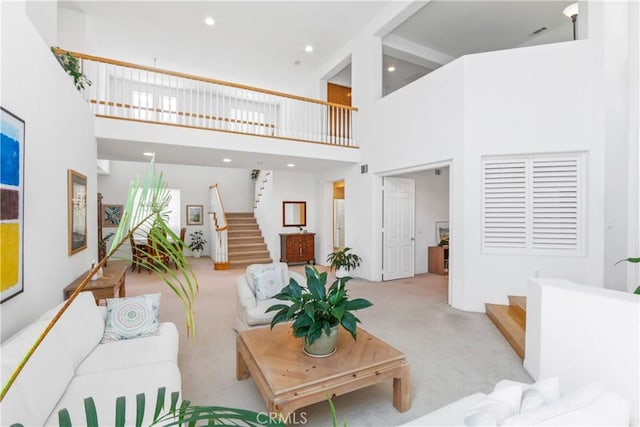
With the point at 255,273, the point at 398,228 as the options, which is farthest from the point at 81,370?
the point at 398,228

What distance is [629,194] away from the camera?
3.78 metres

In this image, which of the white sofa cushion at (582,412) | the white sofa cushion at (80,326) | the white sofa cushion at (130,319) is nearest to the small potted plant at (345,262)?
the white sofa cushion at (130,319)

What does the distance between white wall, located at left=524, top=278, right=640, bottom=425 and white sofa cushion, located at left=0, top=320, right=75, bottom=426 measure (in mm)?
2788

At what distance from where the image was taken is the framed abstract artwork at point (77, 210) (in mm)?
3186

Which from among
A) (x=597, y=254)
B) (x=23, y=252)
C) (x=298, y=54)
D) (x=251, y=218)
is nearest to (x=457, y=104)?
(x=597, y=254)

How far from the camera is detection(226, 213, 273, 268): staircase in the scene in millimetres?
8305

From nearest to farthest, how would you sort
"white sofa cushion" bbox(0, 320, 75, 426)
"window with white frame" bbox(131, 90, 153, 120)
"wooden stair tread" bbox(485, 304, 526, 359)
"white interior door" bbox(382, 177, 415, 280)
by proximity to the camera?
"white sofa cushion" bbox(0, 320, 75, 426)
"wooden stair tread" bbox(485, 304, 526, 359)
"window with white frame" bbox(131, 90, 153, 120)
"white interior door" bbox(382, 177, 415, 280)

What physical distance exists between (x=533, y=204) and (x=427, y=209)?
2885 mm

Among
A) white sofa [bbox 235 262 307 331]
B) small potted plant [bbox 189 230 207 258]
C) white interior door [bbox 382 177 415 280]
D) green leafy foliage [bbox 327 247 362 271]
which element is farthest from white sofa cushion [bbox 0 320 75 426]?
small potted plant [bbox 189 230 207 258]

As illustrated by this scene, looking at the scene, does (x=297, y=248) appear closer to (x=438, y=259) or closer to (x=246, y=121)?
(x=438, y=259)

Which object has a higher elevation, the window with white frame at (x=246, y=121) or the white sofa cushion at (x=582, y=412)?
the window with white frame at (x=246, y=121)

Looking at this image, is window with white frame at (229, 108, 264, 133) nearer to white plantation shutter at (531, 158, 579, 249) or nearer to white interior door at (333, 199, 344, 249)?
white interior door at (333, 199, 344, 249)

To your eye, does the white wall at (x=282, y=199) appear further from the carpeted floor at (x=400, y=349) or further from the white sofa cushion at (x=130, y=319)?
the white sofa cushion at (x=130, y=319)

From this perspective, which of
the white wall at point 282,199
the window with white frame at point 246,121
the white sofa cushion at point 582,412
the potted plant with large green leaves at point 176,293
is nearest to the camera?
the potted plant with large green leaves at point 176,293
